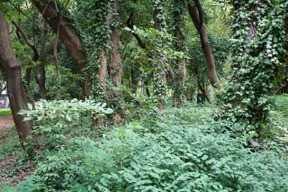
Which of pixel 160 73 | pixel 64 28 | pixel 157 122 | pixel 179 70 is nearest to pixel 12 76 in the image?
pixel 64 28

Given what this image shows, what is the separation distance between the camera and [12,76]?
587 centimetres

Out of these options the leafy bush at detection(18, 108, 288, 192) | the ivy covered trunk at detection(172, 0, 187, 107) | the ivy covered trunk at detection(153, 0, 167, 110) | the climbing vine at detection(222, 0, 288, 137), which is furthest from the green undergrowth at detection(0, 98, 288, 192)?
the ivy covered trunk at detection(172, 0, 187, 107)

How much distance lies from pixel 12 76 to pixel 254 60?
21.3 feet

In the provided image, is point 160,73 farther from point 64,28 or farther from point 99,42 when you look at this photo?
point 64,28

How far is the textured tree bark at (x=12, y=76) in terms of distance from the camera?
5.77 m

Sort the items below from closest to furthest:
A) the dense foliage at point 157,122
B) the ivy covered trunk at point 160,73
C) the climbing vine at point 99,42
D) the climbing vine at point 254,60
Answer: the dense foliage at point 157,122 → the climbing vine at point 254,60 → the ivy covered trunk at point 160,73 → the climbing vine at point 99,42

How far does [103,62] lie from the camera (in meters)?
8.10

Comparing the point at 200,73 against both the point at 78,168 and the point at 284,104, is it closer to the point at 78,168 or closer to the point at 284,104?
the point at 284,104

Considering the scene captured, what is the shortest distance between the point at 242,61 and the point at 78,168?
4177 millimetres

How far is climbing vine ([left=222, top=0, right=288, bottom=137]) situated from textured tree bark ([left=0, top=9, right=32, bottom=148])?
5.77m

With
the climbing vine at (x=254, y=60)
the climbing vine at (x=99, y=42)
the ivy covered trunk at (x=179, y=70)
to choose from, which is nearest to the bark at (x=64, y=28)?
the climbing vine at (x=99, y=42)

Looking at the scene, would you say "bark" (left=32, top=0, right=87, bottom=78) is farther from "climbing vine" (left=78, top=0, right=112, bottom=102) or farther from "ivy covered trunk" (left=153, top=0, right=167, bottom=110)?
"ivy covered trunk" (left=153, top=0, right=167, bottom=110)

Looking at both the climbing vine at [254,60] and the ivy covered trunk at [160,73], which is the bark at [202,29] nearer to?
the ivy covered trunk at [160,73]

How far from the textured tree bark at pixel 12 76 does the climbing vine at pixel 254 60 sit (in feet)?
18.9
